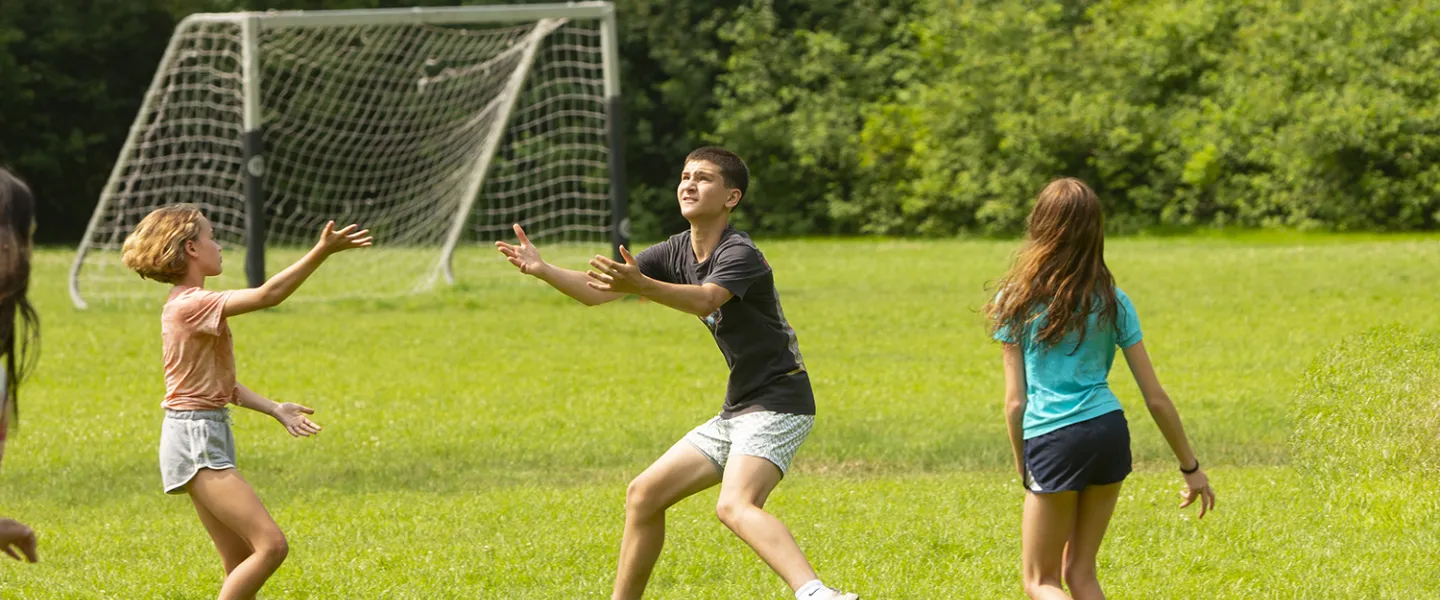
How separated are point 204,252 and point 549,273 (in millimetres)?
1148

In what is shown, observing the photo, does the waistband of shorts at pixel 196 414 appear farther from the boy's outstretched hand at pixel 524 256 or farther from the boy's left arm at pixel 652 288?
the boy's left arm at pixel 652 288

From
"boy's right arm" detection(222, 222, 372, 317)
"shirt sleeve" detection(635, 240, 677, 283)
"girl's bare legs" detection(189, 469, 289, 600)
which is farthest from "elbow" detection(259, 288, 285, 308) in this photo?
"shirt sleeve" detection(635, 240, 677, 283)

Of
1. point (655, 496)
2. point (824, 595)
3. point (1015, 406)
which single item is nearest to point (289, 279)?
point (655, 496)

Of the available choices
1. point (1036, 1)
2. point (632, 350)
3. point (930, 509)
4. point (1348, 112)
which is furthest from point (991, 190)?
point (930, 509)

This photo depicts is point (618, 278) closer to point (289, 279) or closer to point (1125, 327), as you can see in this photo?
point (289, 279)

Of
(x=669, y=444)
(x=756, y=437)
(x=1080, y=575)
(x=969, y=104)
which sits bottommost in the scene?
(x=969, y=104)

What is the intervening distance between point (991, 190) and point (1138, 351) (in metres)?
29.0

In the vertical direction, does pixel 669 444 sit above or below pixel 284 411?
below

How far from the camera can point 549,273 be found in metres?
4.59

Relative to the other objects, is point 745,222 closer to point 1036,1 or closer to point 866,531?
point 1036,1

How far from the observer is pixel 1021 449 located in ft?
14.9

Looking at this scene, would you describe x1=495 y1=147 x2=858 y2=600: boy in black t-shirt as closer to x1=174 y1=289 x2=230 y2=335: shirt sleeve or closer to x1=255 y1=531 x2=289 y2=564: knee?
x1=174 y1=289 x2=230 y2=335: shirt sleeve

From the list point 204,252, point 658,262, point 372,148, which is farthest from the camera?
point 372,148

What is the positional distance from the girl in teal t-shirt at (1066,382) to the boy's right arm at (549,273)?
1.14 m
